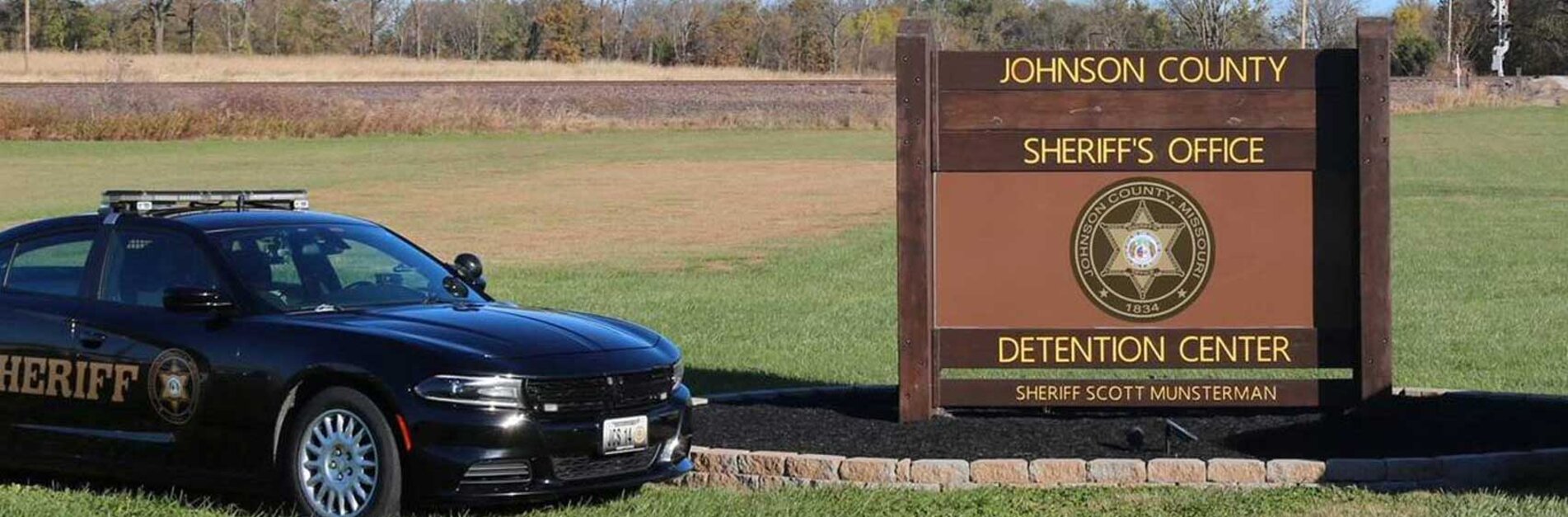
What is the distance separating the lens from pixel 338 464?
8.50 meters

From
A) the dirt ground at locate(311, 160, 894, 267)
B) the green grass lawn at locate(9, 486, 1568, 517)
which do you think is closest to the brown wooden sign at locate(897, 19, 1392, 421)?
the green grass lawn at locate(9, 486, 1568, 517)

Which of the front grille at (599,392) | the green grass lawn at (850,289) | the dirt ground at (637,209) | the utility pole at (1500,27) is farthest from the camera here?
the utility pole at (1500,27)

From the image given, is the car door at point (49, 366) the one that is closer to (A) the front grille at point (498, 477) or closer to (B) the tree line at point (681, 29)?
(A) the front grille at point (498, 477)

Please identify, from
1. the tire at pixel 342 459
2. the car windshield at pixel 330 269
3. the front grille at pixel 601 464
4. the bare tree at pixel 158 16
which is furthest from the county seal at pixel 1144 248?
the bare tree at pixel 158 16

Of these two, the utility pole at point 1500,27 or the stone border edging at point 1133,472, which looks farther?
the utility pole at point 1500,27

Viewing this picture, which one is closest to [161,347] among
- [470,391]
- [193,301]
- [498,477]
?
[193,301]

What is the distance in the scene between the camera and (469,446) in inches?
330

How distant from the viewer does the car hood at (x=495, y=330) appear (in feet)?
28.6

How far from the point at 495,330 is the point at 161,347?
56.3 inches

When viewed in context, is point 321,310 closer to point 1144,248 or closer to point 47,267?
point 47,267

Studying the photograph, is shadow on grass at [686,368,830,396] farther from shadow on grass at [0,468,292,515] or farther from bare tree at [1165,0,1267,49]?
bare tree at [1165,0,1267,49]

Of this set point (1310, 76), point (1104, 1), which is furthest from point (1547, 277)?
point (1104, 1)

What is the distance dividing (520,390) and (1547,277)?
52.0 ft

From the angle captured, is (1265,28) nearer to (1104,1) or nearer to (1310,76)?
(1104,1)
